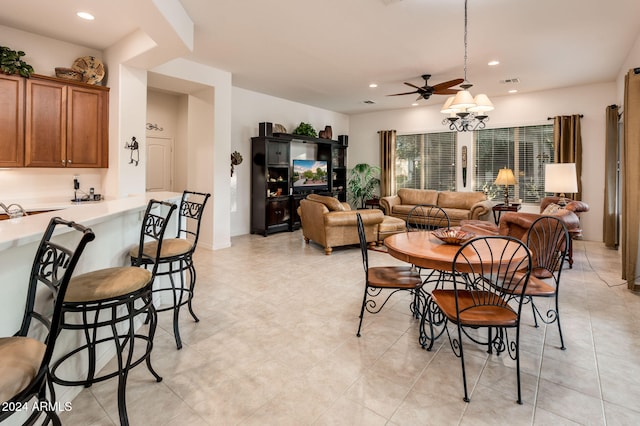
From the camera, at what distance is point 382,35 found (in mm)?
4215

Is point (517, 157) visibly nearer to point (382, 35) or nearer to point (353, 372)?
point (382, 35)

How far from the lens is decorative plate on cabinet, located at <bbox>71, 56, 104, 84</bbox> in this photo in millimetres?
4191

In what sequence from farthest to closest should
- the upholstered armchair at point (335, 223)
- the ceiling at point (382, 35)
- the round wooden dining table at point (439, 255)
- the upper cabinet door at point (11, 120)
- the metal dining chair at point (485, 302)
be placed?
the upholstered armchair at point (335, 223)
the upper cabinet door at point (11, 120)
the ceiling at point (382, 35)
the round wooden dining table at point (439, 255)
the metal dining chair at point (485, 302)

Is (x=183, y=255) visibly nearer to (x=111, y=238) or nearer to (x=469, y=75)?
(x=111, y=238)

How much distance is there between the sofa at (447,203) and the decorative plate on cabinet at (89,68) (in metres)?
5.97

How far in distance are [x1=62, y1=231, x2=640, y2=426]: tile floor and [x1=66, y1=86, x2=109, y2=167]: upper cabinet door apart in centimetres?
236

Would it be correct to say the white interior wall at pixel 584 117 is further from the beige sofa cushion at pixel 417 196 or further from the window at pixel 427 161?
the beige sofa cushion at pixel 417 196

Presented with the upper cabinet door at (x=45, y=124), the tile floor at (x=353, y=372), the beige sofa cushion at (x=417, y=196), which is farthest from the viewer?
the beige sofa cushion at (x=417, y=196)

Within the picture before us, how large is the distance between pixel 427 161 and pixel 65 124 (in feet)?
24.1

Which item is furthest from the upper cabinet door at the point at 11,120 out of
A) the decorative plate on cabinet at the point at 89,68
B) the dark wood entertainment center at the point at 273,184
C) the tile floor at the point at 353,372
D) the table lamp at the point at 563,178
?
the table lamp at the point at 563,178

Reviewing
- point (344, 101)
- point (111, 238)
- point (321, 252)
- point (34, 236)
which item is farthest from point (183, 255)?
point (344, 101)

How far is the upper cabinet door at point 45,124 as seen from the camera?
3.83 meters

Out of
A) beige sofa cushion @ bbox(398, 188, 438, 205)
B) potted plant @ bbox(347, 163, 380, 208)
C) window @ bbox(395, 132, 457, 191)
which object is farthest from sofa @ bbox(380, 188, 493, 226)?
potted plant @ bbox(347, 163, 380, 208)

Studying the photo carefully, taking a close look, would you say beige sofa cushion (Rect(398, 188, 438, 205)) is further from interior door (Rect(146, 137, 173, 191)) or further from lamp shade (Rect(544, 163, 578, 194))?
interior door (Rect(146, 137, 173, 191))
